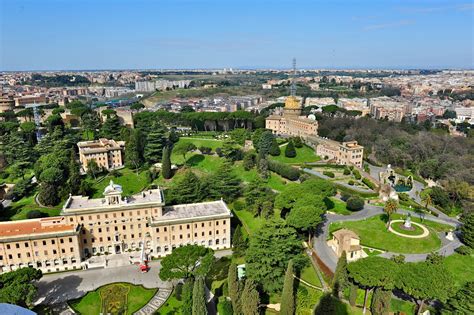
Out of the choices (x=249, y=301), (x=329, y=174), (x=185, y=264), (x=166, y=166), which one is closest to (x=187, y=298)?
(x=185, y=264)

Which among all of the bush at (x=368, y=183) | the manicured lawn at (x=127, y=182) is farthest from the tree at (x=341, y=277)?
the manicured lawn at (x=127, y=182)

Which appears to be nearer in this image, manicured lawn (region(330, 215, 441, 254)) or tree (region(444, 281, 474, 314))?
tree (region(444, 281, 474, 314))

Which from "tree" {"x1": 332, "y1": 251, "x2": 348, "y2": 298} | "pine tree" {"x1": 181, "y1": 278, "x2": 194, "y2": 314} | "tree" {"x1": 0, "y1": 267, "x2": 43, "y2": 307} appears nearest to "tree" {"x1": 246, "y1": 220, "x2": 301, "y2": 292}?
"tree" {"x1": 332, "y1": 251, "x2": 348, "y2": 298}

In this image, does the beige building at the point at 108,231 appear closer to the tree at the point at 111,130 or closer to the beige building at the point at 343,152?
the tree at the point at 111,130

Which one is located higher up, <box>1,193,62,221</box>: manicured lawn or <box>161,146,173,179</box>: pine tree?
<box>161,146,173,179</box>: pine tree

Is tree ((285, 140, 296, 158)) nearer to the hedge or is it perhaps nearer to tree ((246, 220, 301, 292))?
the hedge

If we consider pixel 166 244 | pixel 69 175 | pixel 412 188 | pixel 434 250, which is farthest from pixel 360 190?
pixel 69 175

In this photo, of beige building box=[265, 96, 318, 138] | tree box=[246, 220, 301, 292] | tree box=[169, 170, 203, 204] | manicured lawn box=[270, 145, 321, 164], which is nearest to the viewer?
tree box=[246, 220, 301, 292]
